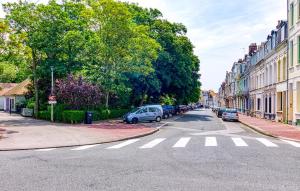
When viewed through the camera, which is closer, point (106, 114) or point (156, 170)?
point (156, 170)

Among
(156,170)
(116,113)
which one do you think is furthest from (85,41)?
(156,170)

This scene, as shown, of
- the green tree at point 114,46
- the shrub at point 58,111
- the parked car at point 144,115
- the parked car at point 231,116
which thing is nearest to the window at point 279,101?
the parked car at point 231,116

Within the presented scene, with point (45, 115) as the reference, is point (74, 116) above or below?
above

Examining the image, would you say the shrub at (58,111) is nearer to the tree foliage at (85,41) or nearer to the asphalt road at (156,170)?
the tree foliage at (85,41)

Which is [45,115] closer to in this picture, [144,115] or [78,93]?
[78,93]

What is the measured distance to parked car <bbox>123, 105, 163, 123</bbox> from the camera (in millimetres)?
35031

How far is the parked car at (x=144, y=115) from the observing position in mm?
35031

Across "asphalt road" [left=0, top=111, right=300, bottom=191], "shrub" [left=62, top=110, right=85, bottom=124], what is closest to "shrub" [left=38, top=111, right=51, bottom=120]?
"shrub" [left=62, top=110, right=85, bottom=124]

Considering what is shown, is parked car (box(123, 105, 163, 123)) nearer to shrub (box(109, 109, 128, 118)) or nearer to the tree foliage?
the tree foliage

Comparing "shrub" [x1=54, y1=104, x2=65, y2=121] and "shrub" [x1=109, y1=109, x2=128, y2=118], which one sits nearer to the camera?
"shrub" [x1=54, y1=104, x2=65, y2=121]

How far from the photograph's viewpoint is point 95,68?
124ft

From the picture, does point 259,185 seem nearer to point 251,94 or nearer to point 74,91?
point 74,91

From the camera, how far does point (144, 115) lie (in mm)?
36531

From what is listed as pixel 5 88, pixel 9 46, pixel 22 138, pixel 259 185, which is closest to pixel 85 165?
pixel 259 185
